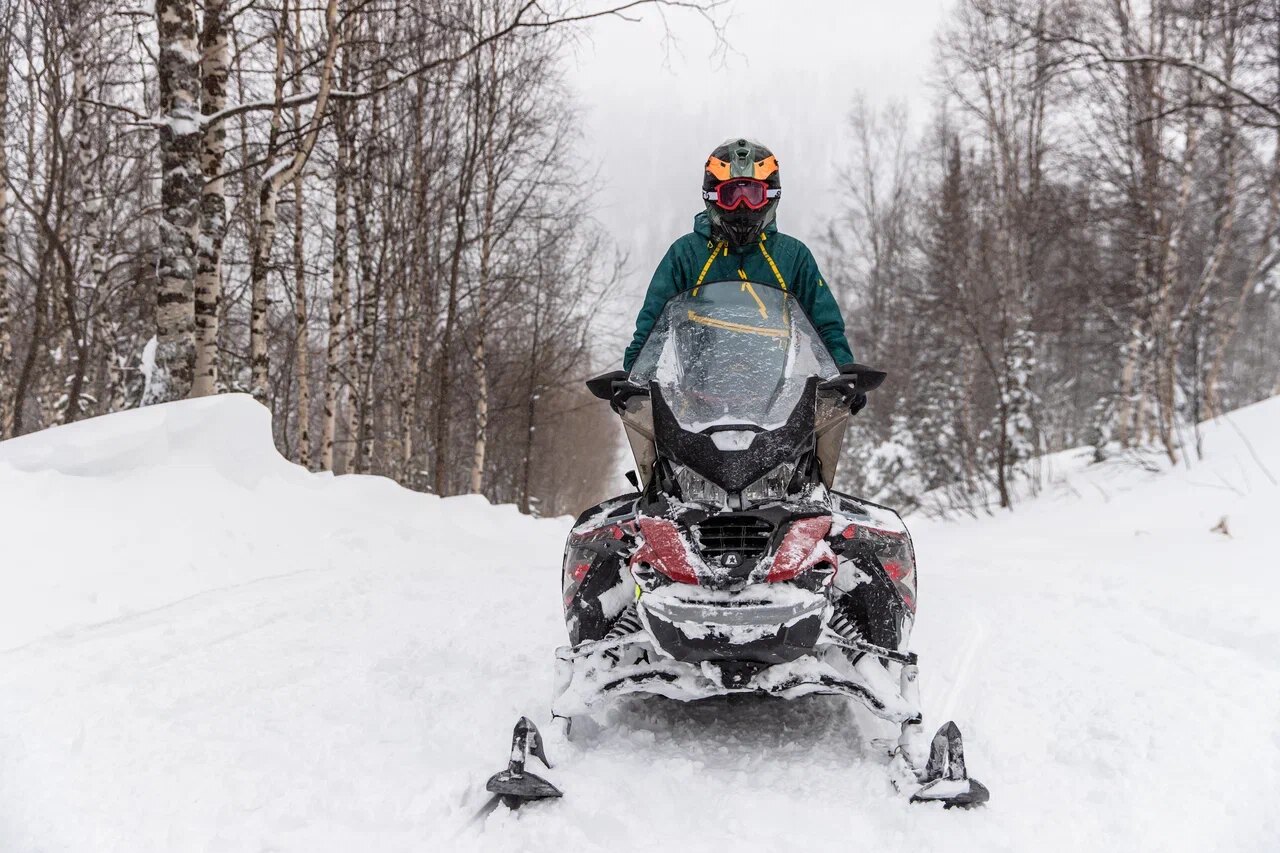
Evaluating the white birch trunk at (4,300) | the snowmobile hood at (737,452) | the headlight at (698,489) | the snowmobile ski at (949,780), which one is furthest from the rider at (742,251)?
the white birch trunk at (4,300)

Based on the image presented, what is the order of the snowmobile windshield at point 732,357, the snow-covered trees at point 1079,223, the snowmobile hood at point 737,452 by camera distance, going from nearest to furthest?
the snowmobile hood at point 737,452
the snowmobile windshield at point 732,357
the snow-covered trees at point 1079,223

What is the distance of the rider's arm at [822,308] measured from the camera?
128 inches

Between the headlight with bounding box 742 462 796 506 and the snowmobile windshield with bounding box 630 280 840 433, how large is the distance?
A: 16 cm

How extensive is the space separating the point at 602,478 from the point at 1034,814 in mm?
45214

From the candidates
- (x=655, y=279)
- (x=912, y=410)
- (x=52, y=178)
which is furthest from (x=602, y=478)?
(x=655, y=279)

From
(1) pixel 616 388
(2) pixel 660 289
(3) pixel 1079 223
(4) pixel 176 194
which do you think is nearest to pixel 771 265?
(2) pixel 660 289

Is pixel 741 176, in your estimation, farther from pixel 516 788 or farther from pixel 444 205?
pixel 444 205

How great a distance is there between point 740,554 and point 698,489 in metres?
0.33

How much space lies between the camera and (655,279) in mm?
3605

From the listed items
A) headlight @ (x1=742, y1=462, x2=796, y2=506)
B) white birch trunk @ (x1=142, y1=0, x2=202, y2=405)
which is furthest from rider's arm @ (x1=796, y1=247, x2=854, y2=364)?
white birch trunk @ (x1=142, y1=0, x2=202, y2=405)

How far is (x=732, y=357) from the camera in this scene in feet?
→ 9.36

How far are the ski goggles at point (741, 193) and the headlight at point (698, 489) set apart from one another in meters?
1.32

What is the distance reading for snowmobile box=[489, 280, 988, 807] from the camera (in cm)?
233

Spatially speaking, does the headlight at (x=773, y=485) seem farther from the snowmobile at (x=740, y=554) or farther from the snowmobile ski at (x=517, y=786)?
the snowmobile ski at (x=517, y=786)
